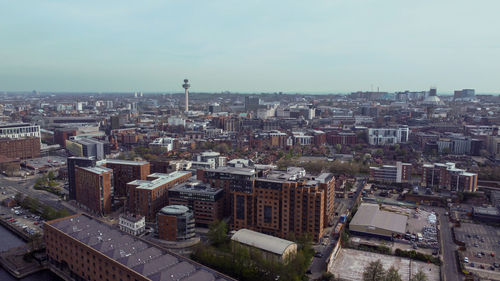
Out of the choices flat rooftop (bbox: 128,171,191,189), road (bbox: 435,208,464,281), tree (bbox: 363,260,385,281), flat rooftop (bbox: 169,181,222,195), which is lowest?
road (bbox: 435,208,464,281)

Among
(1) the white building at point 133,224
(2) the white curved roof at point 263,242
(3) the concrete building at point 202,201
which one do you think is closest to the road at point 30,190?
(1) the white building at point 133,224

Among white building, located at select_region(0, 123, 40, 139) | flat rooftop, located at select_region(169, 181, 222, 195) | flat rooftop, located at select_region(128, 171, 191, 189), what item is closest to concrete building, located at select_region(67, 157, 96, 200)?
flat rooftop, located at select_region(128, 171, 191, 189)

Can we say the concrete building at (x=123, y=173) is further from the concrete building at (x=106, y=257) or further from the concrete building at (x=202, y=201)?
the concrete building at (x=106, y=257)

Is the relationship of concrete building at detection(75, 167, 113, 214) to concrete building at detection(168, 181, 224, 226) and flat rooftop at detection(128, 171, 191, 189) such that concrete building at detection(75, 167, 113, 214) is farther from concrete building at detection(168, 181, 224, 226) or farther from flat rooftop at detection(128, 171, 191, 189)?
concrete building at detection(168, 181, 224, 226)

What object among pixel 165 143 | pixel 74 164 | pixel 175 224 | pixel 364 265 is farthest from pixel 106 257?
pixel 165 143

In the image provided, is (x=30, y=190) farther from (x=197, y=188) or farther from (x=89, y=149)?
(x=197, y=188)

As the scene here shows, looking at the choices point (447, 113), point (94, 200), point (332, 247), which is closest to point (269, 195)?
point (332, 247)

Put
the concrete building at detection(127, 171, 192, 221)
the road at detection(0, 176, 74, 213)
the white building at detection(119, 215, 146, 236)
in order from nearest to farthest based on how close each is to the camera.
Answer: the white building at detection(119, 215, 146, 236), the concrete building at detection(127, 171, 192, 221), the road at detection(0, 176, 74, 213)
